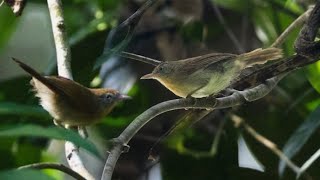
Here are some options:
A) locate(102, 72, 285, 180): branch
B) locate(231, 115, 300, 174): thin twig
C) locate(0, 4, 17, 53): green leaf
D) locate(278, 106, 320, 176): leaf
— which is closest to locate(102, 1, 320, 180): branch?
locate(102, 72, 285, 180): branch

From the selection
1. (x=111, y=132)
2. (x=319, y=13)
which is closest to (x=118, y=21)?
(x=111, y=132)

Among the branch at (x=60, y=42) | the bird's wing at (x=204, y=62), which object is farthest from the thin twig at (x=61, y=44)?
the bird's wing at (x=204, y=62)

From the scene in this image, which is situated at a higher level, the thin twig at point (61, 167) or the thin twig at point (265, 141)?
the thin twig at point (265, 141)

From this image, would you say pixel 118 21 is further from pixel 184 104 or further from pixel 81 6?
pixel 184 104

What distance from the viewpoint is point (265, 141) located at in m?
1.72

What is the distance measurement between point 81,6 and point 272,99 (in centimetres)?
65

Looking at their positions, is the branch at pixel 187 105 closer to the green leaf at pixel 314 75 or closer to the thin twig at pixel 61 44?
the thin twig at pixel 61 44

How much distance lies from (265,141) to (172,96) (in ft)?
1.56

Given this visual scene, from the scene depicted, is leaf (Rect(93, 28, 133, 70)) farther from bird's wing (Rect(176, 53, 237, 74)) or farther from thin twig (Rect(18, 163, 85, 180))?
thin twig (Rect(18, 163, 85, 180))

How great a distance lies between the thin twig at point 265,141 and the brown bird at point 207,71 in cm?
26

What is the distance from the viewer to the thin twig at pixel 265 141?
1556mm

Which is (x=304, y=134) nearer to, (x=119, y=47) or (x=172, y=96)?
(x=119, y=47)

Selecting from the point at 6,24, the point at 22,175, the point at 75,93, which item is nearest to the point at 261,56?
the point at 75,93

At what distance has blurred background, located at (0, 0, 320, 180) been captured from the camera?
1.67 metres
